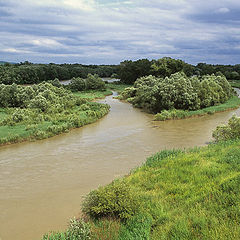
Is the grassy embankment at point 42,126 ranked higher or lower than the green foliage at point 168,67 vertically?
lower

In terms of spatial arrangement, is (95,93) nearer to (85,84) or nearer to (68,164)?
(85,84)

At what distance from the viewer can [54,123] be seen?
2606 cm

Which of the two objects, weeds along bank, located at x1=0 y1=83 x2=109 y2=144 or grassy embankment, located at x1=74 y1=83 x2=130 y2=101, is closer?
weeds along bank, located at x1=0 y1=83 x2=109 y2=144

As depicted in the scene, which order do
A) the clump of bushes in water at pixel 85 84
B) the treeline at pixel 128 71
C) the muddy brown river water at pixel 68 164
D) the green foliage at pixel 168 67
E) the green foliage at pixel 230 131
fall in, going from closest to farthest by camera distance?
the muddy brown river water at pixel 68 164
the green foliage at pixel 230 131
the clump of bushes in water at pixel 85 84
the green foliage at pixel 168 67
the treeline at pixel 128 71

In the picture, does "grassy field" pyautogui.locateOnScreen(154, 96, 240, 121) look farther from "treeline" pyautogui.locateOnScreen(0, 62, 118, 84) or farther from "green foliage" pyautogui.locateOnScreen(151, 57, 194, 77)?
"treeline" pyautogui.locateOnScreen(0, 62, 118, 84)

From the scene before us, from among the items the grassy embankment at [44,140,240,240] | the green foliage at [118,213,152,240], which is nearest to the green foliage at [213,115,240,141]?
the grassy embankment at [44,140,240,240]

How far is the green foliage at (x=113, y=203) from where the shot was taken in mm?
8383

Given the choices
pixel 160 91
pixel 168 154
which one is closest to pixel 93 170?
pixel 168 154

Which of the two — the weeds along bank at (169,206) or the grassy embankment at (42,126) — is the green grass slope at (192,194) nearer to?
the weeds along bank at (169,206)

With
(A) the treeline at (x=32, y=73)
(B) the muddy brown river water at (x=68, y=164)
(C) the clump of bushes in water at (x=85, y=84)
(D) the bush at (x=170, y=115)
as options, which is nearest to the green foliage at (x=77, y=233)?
(B) the muddy brown river water at (x=68, y=164)

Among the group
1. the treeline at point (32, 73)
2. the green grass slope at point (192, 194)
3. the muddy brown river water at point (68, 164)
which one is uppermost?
the treeline at point (32, 73)

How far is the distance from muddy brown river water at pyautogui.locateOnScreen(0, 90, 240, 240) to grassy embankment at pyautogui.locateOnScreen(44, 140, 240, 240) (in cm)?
242

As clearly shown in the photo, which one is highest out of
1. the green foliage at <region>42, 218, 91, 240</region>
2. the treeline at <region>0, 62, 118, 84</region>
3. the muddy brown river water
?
the treeline at <region>0, 62, 118, 84</region>

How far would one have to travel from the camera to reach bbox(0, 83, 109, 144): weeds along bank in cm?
2283
